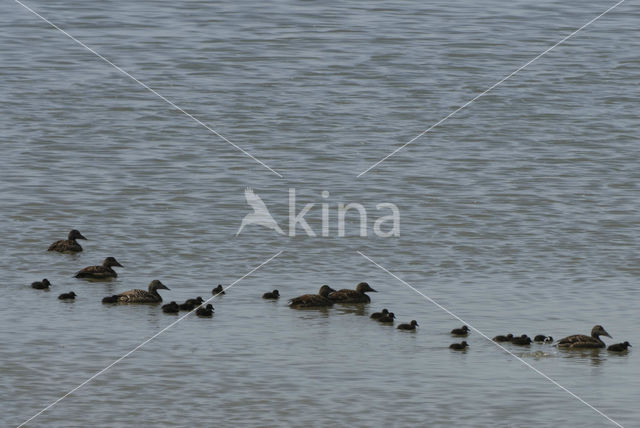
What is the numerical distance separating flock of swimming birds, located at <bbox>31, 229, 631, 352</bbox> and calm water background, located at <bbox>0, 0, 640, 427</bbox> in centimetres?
14

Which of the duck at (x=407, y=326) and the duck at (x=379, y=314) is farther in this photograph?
the duck at (x=379, y=314)

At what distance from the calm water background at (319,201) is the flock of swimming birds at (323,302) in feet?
0.47

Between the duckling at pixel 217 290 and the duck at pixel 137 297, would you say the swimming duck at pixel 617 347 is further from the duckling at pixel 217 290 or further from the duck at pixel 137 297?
the duck at pixel 137 297

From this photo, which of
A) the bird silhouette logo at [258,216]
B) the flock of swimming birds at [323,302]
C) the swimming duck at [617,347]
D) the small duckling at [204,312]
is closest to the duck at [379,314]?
the flock of swimming birds at [323,302]

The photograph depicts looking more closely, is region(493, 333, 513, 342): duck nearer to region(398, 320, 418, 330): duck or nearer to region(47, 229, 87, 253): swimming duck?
region(398, 320, 418, 330): duck

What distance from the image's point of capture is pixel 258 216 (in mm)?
20922

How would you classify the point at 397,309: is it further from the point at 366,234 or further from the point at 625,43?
the point at 625,43

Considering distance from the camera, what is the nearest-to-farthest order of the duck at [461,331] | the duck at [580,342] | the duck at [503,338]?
the duck at [580,342], the duck at [503,338], the duck at [461,331]

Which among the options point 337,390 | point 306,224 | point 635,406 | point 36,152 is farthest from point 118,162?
point 635,406

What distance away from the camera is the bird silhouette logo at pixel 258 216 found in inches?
808

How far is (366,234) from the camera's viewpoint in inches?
793

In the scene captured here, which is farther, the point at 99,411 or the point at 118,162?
the point at 118,162

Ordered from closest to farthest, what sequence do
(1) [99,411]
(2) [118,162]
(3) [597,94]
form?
(1) [99,411] < (2) [118,162] < (3) [597,94]

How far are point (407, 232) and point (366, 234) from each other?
58 centimetres
